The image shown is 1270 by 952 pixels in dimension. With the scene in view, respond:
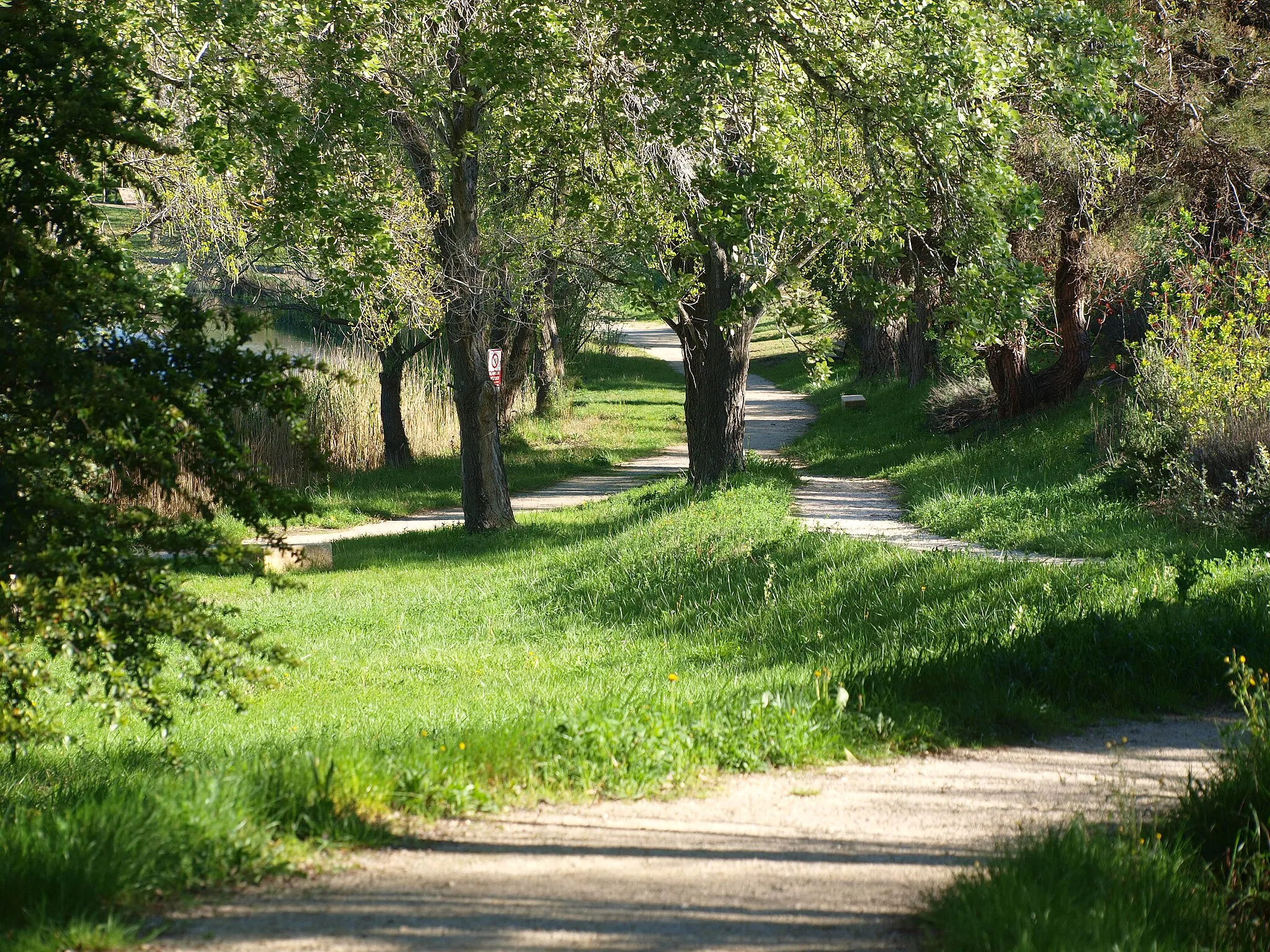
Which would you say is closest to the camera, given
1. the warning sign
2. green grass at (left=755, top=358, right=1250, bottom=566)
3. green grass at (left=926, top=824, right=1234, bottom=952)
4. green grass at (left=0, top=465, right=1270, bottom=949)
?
green grass at (left=926, top=824, right=1234, bottom=952)

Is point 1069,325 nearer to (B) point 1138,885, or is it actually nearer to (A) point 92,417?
(B) point 1138,885

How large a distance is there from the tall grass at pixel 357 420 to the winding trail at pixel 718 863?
1707cm

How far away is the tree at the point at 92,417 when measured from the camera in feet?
14.7

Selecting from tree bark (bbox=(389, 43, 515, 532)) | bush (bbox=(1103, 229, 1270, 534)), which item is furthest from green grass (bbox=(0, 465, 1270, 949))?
tree bark (bbox=(389, 43, 515, 532))

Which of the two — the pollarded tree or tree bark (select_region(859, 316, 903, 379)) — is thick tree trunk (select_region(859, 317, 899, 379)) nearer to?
tree bark (select_region(859, 316, 903, 379))

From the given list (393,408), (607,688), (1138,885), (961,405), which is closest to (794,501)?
(961,405)

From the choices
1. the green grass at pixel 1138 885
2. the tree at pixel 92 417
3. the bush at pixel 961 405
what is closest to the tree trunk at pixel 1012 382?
the bush at pixel 961 405

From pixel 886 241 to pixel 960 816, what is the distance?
753 cm

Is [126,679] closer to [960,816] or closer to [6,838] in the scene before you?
[6,838]

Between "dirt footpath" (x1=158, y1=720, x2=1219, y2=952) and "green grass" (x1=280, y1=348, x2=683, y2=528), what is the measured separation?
365 inches

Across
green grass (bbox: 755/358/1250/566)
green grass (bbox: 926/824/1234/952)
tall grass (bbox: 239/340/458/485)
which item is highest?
tall grass (bbox: 239/340/458/485)

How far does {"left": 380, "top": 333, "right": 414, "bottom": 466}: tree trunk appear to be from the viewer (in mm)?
23578

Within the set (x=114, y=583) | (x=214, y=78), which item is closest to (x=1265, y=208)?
(x=214, y=78)

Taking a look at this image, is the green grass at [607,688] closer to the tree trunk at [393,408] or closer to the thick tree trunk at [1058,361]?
the thick tree trunk at [1058,361]
